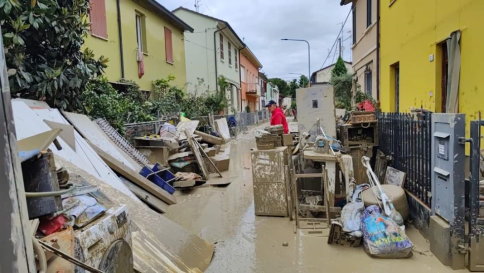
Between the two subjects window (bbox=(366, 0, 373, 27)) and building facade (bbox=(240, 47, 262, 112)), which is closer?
window (bbox=(366, 0, 373, 27))

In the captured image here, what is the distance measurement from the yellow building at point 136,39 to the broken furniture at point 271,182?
6283mm

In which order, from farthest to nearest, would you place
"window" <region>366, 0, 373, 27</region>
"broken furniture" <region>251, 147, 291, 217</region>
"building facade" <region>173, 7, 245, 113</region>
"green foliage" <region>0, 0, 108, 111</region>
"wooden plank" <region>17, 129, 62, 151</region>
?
"building facade" <region>173, 7, 245, 113</region> → "window" <region>366, 0, 373, 27</region> → "broken furniture" <region>251, 147, 291, 217</region> → "green foliage" <region>0, 0, 108, 111</region> → "wooden plank" <region>17, 129, 62, 151</region>

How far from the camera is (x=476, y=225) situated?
Answer: 3258 millimetres

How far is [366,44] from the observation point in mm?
13188

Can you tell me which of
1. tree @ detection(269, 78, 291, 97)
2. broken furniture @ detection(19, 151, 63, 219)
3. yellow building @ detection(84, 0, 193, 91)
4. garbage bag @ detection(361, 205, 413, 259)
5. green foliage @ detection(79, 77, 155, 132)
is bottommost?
garbage bag @ detection(361, 205, 413, 259)

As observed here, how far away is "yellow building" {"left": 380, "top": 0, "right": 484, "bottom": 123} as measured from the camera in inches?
219

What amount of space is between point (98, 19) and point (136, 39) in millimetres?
2406

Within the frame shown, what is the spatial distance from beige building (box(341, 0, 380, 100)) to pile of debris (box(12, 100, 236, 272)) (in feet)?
25.3

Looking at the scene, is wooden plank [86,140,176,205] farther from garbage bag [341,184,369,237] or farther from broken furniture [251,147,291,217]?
garbage bag [341,184,369,237]

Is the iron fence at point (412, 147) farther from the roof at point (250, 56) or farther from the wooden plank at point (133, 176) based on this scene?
the roof at point (250, 56)

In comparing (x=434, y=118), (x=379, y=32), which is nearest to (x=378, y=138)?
(x=434, y=118)

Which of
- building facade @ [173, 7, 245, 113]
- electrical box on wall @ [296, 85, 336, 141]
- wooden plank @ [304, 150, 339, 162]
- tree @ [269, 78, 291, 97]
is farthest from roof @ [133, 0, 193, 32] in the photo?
tree @ [269, 78, 291, 97]

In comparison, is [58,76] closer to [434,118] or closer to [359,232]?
[359,232]

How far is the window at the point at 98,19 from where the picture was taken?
28.9ft
